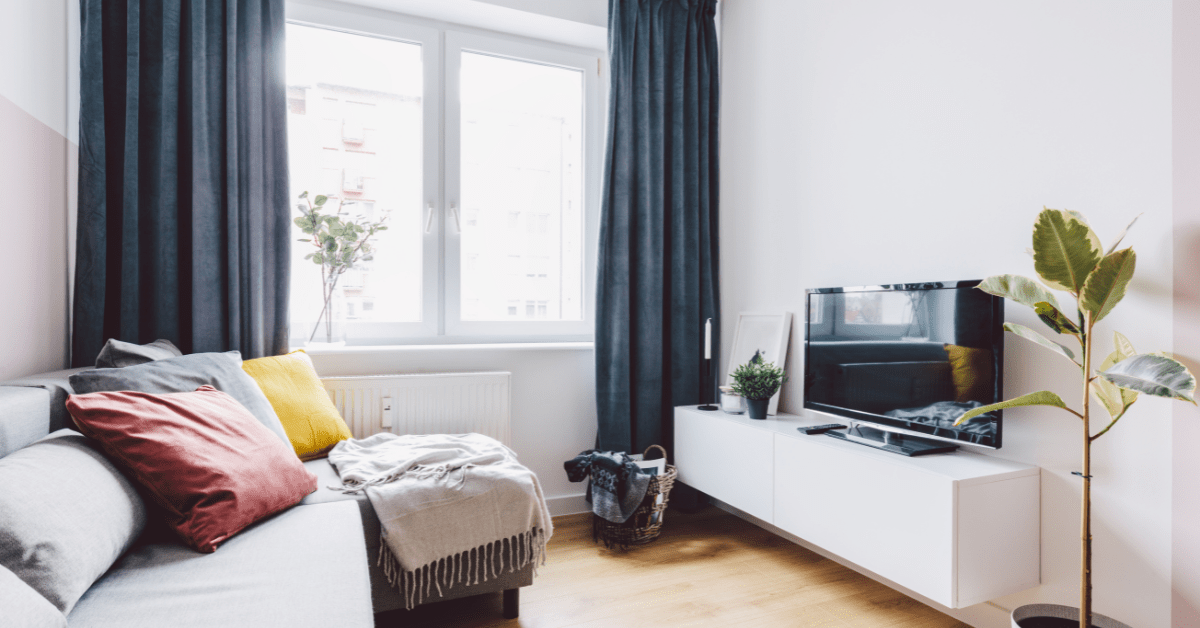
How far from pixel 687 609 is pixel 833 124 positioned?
1.91m

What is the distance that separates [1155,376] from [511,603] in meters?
1.75

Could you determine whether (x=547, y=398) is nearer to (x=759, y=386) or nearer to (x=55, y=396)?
(x=759, y=386)

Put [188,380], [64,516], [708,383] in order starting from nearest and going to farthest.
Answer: [64,516] → [188,380] → [708,383]

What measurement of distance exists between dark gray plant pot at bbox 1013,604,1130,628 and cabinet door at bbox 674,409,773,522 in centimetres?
85

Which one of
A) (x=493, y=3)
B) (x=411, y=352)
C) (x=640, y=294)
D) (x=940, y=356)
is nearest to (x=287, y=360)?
(x=411, y=352)

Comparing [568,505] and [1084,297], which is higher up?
[1084,297]

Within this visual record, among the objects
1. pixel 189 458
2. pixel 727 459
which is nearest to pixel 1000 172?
pixel 727 459

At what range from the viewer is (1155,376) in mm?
1228

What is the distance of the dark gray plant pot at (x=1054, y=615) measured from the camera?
150 cm

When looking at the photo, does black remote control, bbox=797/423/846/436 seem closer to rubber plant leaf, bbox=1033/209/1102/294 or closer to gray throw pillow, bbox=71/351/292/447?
rubber plant leaf, bbox=1033/209/1102/294

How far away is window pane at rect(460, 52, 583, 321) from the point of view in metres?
3.01

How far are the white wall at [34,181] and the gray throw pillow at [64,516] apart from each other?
722 millimetres

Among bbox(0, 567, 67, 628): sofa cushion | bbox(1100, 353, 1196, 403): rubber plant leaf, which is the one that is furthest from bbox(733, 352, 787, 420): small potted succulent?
bbox(0, 567, 67, 628): sofa cushion

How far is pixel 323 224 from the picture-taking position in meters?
2.58
